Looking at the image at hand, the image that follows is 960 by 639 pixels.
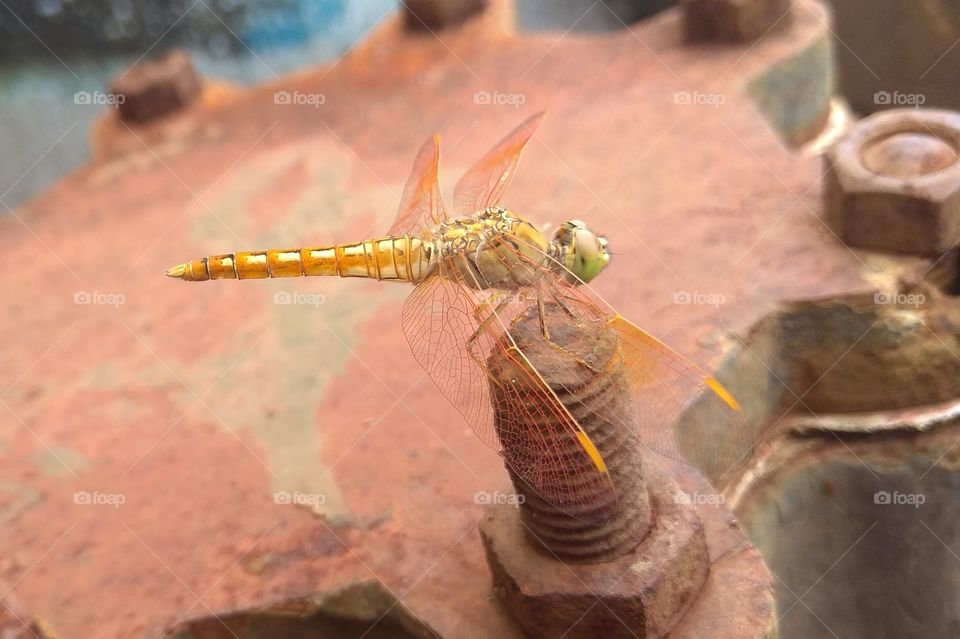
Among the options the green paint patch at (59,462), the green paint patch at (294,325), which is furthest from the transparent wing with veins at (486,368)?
the green paint patch at (59,462)

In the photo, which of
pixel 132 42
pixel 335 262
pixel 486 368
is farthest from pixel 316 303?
pixel 132 42

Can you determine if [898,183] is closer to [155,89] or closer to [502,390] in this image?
[502,390]

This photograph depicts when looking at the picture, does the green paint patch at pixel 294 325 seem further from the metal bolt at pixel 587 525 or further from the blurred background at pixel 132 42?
the blurred background at pixel 132 42

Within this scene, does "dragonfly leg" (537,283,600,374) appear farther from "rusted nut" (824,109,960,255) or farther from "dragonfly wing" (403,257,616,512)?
"rusted nut" (824,109,960,255)

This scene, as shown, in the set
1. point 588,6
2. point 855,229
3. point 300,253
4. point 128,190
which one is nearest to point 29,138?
point 128,190

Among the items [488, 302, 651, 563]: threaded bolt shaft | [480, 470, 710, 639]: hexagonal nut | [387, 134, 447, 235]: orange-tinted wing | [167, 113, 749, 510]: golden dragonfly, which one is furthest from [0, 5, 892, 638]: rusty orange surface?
[387, 134, 447, 235]: orange-tinted wing

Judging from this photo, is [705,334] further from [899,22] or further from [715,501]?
[899,22]
